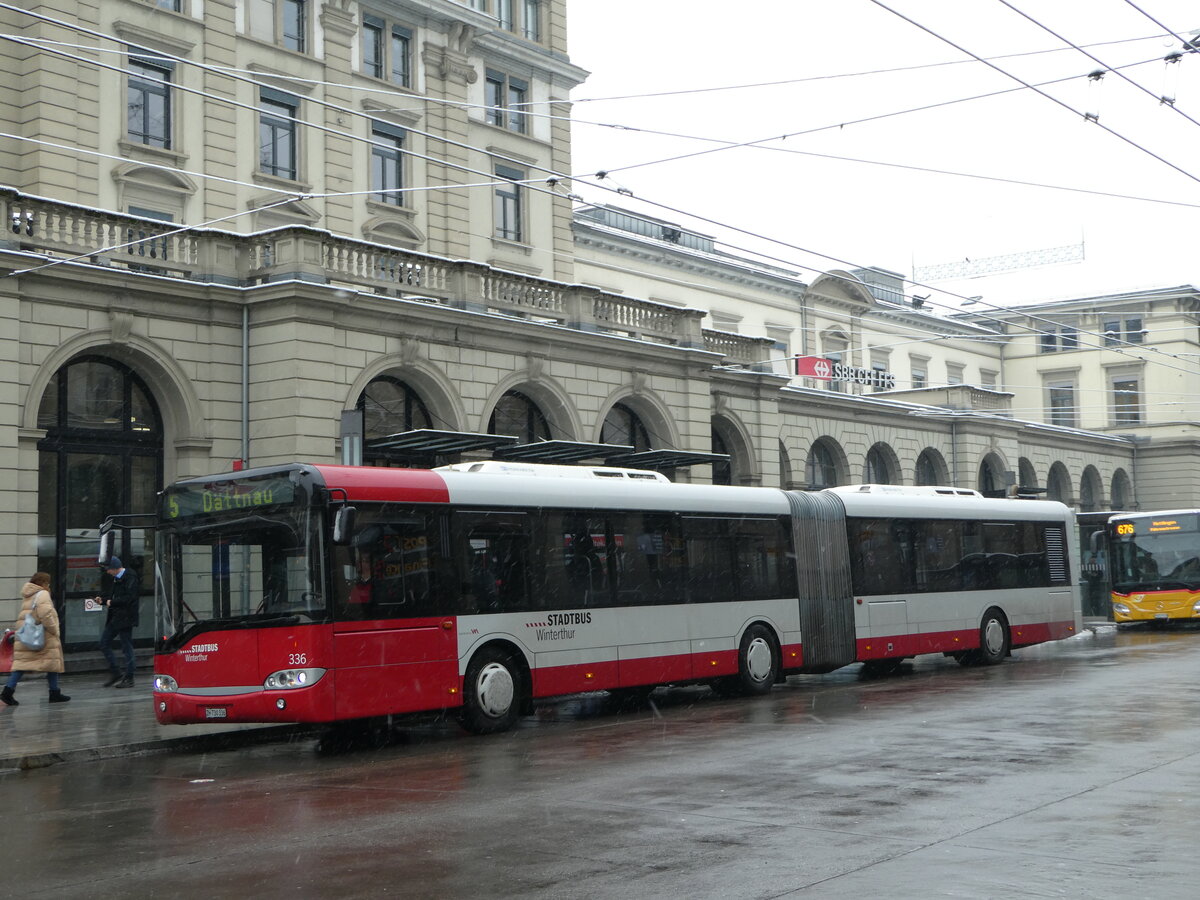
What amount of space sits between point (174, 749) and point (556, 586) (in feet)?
15.3

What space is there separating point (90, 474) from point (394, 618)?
11067 millimetres

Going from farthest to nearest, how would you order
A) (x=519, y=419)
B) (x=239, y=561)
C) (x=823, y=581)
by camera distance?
(x=519, y=419)
(x=823, y=581)
(x=239, y=561)

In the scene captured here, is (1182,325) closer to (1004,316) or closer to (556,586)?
(1004,316)

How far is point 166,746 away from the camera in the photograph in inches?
613

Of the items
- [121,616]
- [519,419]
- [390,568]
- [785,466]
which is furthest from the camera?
[785,466]

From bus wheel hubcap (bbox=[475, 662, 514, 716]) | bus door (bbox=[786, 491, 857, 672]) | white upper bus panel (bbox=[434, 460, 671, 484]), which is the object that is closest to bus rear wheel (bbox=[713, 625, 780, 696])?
bus door (bbox=[786, 491, 857, 672])

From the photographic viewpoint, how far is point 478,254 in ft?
119

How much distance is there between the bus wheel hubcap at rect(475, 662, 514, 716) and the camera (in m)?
16.2

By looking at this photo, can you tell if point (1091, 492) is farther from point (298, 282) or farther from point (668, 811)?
point (668, 811)

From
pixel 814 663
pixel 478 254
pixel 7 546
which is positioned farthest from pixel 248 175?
pixel 814 663

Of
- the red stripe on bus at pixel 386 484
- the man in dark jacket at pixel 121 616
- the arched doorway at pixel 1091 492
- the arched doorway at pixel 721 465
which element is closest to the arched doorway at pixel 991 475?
the arched doorway at pixel 1091 492

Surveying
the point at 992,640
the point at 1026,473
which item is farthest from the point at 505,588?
the point at 1026,473

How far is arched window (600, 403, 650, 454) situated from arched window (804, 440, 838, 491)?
1202 cm

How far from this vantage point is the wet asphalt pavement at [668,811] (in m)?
7.95
